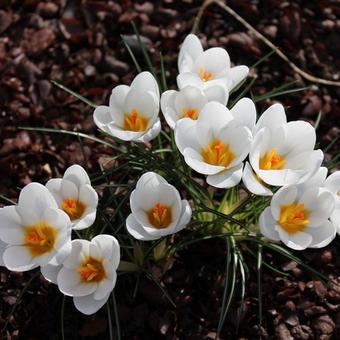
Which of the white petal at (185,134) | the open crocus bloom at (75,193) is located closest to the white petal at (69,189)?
the open crocus bloom at (75,193)

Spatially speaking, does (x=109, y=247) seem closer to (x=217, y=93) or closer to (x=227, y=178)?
(x=227, y=178)

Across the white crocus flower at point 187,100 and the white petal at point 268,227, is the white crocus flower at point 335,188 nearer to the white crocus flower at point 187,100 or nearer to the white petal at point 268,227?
the white petal at point 268,227

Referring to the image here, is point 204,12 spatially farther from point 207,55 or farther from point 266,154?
point 266,154

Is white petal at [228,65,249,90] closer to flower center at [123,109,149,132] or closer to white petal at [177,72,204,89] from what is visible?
white petal at [177,72,204,89]

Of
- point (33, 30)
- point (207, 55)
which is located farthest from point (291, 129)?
point (33, 30)

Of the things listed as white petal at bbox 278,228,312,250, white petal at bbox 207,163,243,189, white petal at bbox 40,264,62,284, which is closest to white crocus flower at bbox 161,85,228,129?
white petal at bbox 207,163,243,189

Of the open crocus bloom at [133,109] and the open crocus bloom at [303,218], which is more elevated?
the open crocus bloom at [133,109]

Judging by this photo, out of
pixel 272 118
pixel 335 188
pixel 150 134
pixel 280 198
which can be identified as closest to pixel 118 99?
pixel 150 134
